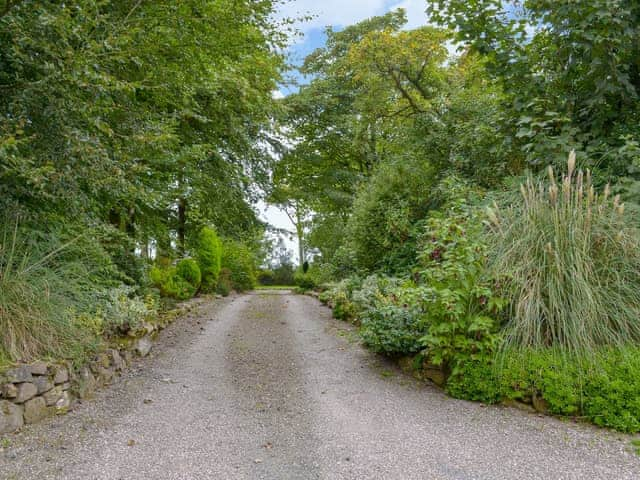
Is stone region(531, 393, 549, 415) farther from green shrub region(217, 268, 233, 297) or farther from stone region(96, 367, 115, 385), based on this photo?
green shrub region(217, 268, 233, 297)

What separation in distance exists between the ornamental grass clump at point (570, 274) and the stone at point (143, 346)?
415 cm

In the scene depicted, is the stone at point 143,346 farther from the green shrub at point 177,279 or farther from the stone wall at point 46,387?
the green shrub at point 177,279

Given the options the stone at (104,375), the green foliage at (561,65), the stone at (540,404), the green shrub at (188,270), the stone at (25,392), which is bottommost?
the stone at (540,404)

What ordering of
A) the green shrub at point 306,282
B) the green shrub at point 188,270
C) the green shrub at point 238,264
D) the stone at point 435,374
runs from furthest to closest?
the green shrub at point 306,282
the green shrub at point 238,264
the green shrub at point 188,270
the stone at point 435,374

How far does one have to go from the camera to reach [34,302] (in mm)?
3561

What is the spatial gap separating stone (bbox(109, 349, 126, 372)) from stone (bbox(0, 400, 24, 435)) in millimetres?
1280

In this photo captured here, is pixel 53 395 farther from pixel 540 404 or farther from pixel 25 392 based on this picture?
pixel 540 404

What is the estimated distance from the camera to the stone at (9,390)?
119 inches

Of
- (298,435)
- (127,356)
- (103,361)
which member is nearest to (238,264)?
(127,356)

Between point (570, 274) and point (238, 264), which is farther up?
point (238, 264)

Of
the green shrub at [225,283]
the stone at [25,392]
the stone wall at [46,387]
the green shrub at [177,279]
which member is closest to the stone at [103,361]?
the stone wall at [46,387]

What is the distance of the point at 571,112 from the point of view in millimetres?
5273

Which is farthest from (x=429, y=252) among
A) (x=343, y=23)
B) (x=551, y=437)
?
(x=343, y=23)

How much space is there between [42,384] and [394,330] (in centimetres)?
316
